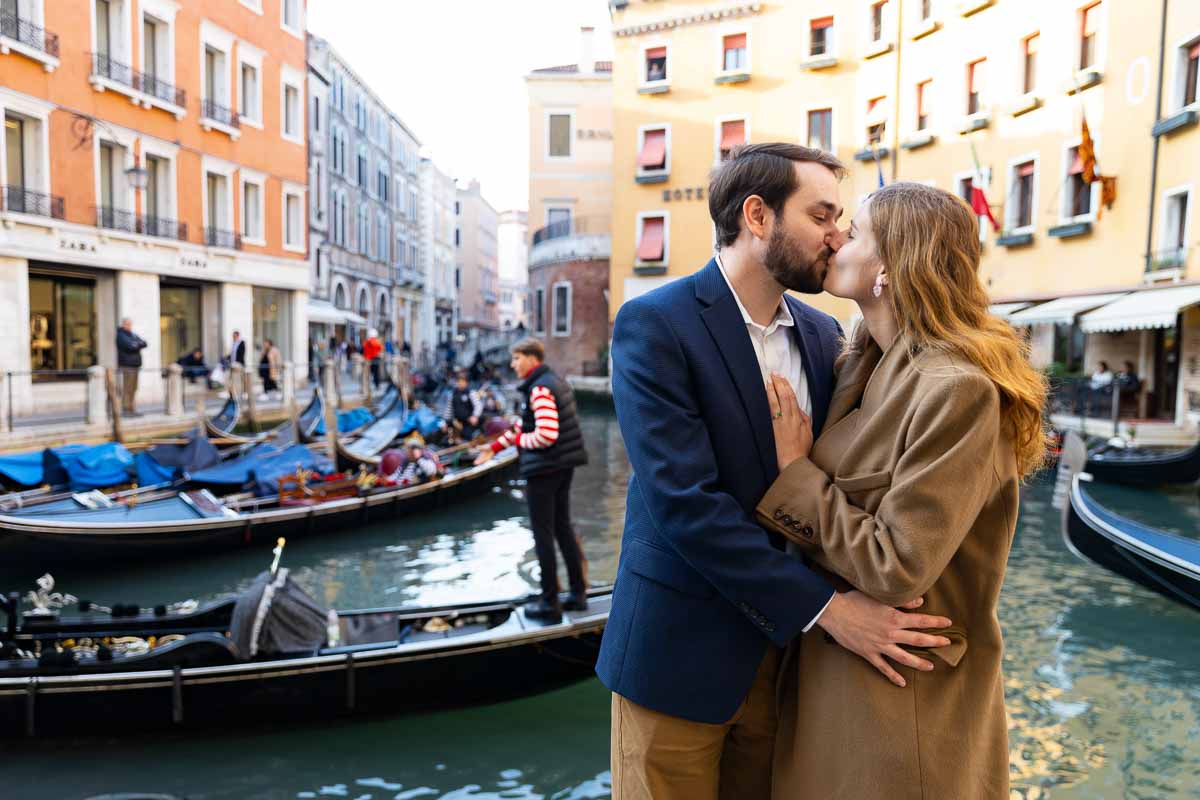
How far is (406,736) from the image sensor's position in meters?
4.09

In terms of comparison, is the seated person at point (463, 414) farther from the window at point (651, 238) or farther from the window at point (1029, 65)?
the window at point (1029, 65)

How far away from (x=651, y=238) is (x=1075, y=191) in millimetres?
9257

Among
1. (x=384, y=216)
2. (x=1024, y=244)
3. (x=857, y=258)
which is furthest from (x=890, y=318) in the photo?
(x=384, y=216)

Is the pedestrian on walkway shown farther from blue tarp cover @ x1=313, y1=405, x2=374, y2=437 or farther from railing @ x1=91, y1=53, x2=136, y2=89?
railing @ x1=91, y1=53, x2=136, y2=89

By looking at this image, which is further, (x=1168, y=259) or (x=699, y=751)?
(x=1168, y=259)

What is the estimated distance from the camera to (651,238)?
20406mm

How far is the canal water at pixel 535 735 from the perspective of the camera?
144 inches

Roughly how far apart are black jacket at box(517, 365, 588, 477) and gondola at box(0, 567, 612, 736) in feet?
2.43

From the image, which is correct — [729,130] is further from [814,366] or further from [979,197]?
[814,366]

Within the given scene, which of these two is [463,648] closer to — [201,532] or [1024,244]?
[201,532]

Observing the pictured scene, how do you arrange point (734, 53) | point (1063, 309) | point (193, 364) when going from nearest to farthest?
point (1063, 309), point (193, 364), point (734, 53)

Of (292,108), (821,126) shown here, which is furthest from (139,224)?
(821,126)

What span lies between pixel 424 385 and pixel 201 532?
12816 mm

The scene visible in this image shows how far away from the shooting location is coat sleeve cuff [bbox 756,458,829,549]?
1286mm
